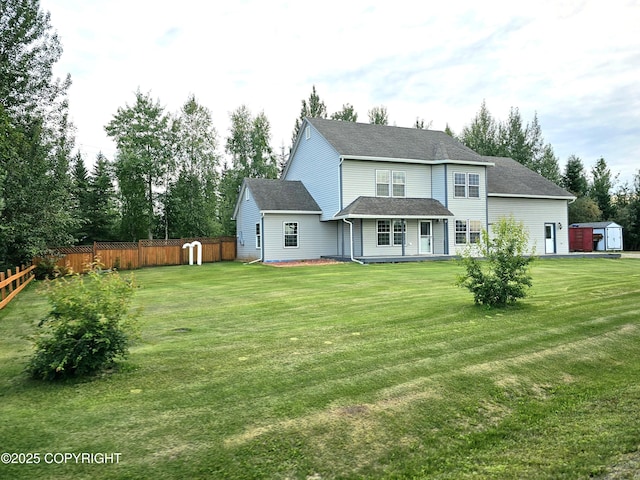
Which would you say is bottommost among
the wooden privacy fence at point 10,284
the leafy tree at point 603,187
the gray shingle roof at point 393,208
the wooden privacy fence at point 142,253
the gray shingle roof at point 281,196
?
the wooden privacy fence at point 10,284

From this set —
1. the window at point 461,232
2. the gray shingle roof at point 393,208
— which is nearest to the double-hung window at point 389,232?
the gray shingle roof at point 393,208

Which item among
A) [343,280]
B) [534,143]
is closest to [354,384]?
[343,280]

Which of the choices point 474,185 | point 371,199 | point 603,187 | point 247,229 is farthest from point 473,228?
point 603,187

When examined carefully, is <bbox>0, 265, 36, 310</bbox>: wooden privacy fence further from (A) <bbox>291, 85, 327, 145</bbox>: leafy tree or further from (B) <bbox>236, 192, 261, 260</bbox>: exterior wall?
(A) <bbox>291, 85, 327, 145</bbox>: leafy tree

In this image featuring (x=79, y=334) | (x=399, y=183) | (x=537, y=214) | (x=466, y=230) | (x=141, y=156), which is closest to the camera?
(x=79, y=334)

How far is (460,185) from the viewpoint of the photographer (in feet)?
85.7

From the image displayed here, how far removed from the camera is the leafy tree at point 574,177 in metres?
47.7

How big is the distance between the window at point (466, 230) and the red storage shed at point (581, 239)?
13650 millimetres

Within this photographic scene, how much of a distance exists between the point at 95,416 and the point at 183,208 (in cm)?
3212

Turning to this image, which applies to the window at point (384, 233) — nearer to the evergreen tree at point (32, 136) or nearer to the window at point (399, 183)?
the window at point (399, 183)

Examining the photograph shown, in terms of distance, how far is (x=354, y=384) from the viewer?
15.6 feet

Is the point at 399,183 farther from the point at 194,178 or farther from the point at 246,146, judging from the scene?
the point at 246,146

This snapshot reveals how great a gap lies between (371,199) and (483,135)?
28994 mm

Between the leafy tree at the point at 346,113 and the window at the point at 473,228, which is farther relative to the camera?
the leafy tree at the point at 346,113
